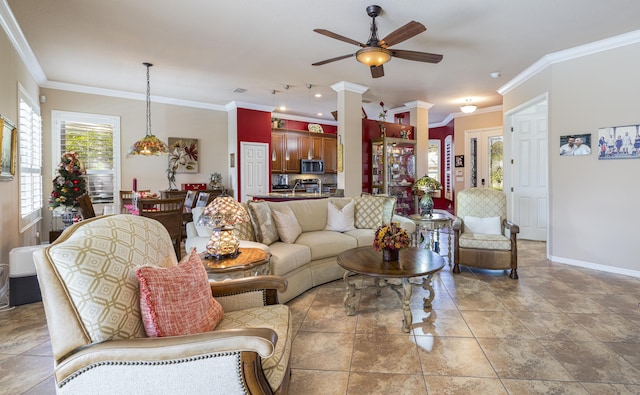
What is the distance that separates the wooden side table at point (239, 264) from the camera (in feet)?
7.23

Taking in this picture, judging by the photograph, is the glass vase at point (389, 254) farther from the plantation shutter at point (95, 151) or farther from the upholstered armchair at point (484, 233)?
the plantation shutter at point (95, 151)

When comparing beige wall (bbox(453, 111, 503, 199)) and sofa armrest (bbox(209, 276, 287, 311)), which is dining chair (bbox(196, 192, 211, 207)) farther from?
beige wall (bbox(453, 111, 503, 199))

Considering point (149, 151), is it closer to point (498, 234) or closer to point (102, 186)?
point (102, 186)

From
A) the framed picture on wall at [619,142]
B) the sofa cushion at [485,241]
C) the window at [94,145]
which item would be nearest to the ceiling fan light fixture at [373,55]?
the sofa cushion at [485,241]

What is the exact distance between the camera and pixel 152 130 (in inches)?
256

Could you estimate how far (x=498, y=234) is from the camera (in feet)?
13.6

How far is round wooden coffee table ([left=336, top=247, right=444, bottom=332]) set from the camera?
2.57 m

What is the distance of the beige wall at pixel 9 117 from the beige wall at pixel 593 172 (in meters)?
6.64

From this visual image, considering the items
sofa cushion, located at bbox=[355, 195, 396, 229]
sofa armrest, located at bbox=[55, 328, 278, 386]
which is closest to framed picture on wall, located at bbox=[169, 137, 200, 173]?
sofa cushion, located at bbox=[355, 195, 396, 229]

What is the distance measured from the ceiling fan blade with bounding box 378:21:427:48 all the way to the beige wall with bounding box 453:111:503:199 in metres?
5.63

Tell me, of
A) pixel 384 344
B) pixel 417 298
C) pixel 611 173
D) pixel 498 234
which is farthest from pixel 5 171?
pixel 611 173

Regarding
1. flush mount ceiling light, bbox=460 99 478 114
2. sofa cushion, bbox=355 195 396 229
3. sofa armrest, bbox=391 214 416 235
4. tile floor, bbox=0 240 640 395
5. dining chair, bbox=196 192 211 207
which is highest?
flush mount ceiling light, bbox=460 99 478 114

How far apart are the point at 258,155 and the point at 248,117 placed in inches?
34.0

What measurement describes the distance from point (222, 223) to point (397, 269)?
143 centimetres
